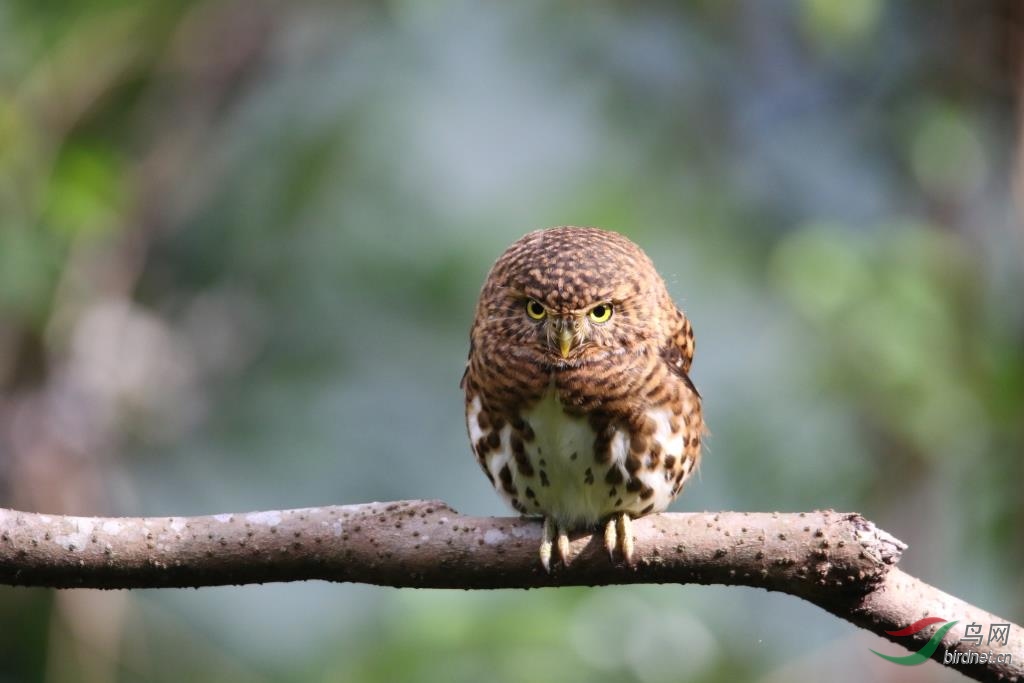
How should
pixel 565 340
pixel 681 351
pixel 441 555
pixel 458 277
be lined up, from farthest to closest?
pixel 458 277 < pixel 681 351 < pixel 565 340 < pixel 441 555

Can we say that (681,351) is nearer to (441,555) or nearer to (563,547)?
(563,547)

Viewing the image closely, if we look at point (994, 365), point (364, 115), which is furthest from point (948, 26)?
point (364, 115)

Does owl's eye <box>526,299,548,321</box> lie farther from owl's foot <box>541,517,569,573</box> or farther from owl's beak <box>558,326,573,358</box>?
owl's foot <box>541,517,569,573</box>

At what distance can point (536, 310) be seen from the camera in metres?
3.38

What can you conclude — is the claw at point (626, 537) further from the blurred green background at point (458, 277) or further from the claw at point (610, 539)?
the blurred green background at point (458, 277)

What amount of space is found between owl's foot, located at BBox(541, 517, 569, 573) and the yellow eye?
53cm

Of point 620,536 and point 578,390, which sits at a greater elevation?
point 578,390

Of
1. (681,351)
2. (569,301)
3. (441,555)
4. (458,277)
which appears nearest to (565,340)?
(569,301)

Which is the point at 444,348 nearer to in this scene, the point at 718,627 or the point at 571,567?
the point at 718,627

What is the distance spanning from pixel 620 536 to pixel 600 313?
59 centimetres

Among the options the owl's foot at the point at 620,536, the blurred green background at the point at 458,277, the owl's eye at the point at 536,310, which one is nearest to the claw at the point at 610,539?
the owl's foot at the point at 620,536

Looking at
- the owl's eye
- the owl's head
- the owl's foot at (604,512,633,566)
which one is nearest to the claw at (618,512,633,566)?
the owl's foot at (604,512,633,566)

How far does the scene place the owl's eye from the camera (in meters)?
3.35

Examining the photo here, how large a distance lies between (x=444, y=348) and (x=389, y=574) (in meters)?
4.74
